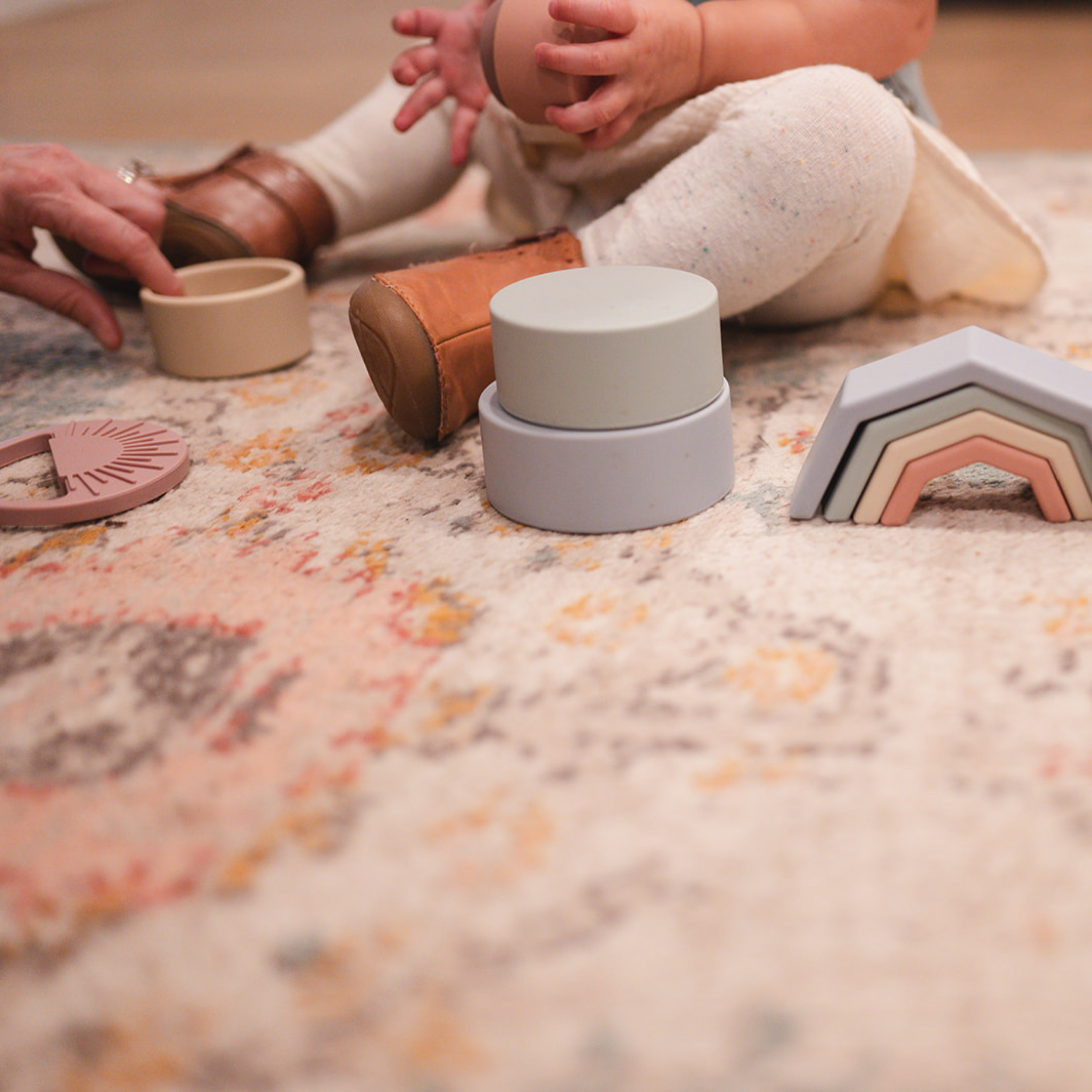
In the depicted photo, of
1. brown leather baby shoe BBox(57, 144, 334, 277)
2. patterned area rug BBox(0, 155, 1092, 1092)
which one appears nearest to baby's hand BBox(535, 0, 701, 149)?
patterned area rug BBox(0, 155, 1092, 1092)

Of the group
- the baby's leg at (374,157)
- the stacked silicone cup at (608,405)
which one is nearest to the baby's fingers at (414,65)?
the baby's leg at (374,157)

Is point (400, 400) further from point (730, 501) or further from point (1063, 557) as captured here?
point (1063, 557)

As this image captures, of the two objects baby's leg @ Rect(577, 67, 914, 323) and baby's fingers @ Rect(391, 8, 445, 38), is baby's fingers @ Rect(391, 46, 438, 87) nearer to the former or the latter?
baby's fingers @ Rect(391, 8, 445, 38)

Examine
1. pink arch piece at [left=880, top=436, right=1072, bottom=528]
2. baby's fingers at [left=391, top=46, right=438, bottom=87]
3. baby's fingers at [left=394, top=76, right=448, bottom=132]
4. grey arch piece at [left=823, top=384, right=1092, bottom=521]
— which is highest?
baby's fingers at [left=391, top=46, right=438, bottom=87]

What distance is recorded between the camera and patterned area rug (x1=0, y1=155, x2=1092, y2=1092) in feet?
1.16

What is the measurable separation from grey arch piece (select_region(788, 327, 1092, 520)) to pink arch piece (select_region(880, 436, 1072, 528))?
3 cm

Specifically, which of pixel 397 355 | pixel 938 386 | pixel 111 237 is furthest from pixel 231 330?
pixel 938 386

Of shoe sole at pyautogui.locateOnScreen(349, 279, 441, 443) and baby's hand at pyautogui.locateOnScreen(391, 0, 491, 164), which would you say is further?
baby's hand at pyautogui.locateOnScreen(391, 0, 491, 164)

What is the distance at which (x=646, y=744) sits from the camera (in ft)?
1.54

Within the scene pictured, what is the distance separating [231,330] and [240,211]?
201mm

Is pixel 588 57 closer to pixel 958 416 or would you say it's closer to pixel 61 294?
pixel 958 416

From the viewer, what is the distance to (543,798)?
443 millimetres

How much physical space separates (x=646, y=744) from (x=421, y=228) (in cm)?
103

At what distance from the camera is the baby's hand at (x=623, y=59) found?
74 centimetres
